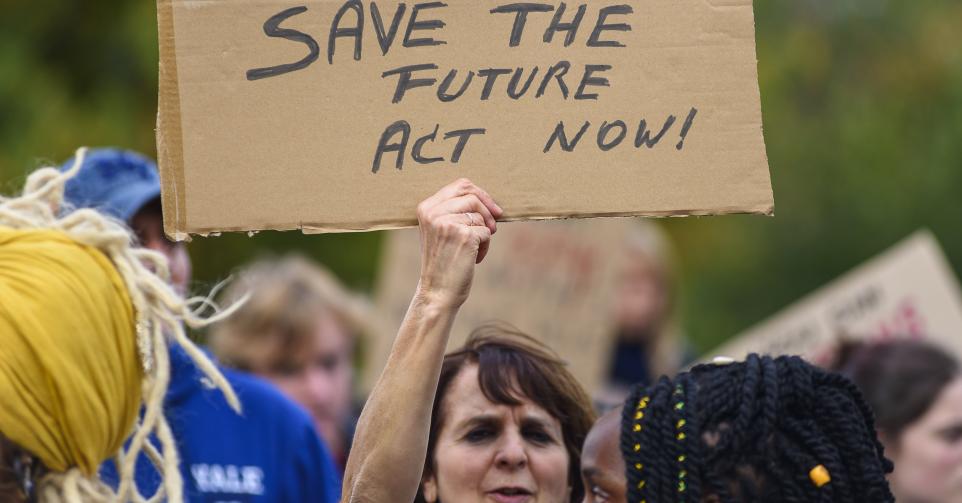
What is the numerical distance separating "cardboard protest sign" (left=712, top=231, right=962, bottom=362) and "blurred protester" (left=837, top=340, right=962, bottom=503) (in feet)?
2.69

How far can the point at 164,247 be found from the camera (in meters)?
3.90

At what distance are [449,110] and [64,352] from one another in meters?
0.80

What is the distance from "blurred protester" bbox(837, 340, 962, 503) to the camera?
15.5 feet

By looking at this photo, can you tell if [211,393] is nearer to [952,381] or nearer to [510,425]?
[510,425]

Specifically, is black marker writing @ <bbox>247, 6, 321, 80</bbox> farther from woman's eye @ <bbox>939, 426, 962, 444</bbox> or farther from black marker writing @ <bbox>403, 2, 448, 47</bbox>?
woman's eye @ <bbox>939, 426, 962, 444</bbox>

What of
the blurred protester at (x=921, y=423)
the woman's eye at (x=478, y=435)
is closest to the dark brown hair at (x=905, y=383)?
the blurred protester at (x=921, y=423)

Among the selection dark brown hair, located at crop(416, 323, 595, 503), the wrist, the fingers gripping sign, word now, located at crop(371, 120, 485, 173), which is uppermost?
word now, located at crop(371, 120, 485, 173)

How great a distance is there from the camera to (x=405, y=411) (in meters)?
2.75

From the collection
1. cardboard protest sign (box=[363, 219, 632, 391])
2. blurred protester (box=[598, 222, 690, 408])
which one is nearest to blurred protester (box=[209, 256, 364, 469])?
cardboard protest sign (box=[363, 219, 632, 391])

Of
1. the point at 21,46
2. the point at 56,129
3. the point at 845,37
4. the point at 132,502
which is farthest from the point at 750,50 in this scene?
the point at 845,37

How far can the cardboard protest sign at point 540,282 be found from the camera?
6219mm

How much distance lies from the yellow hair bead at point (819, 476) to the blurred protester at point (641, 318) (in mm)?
4851

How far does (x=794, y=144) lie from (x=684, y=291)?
2.23 m

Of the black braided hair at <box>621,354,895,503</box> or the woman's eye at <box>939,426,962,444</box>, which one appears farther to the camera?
the woman's eye at <box>939,426,962,444</box>
